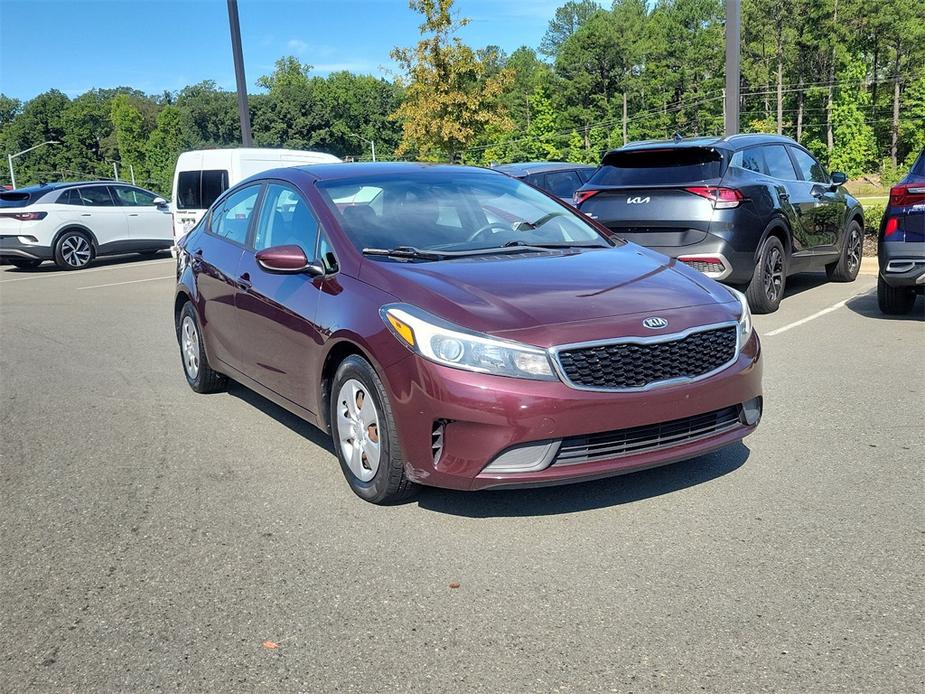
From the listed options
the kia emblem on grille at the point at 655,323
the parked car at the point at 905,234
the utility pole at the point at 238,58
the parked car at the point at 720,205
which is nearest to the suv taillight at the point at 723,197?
the parked car at the point at 720,205

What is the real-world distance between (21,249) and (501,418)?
1664 centimetres

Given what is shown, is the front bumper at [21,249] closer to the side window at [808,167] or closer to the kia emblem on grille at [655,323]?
the side window at [808,167]

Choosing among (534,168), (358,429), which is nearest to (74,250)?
(534,168)

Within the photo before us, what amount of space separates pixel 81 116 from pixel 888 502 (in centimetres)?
14424

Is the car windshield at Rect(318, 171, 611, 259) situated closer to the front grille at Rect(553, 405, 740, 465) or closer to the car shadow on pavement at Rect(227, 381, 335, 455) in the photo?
the car shadow on pavement at Rect(227, 381, 335, 455)

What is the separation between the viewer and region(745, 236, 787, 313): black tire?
9.08 meters

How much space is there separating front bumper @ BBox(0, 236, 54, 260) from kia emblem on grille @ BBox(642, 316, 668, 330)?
16575mm

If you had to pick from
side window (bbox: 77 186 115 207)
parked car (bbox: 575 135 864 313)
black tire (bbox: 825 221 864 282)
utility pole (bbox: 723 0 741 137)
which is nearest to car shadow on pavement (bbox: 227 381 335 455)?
parked car (bbox: 575 135 864 313)

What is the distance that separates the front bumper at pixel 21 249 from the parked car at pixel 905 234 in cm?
1525

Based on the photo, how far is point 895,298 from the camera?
8742 mm

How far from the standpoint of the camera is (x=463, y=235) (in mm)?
5031

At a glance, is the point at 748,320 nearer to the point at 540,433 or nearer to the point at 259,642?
the point at 540,433

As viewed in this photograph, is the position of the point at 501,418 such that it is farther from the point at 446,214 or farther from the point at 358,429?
the point at 446,214

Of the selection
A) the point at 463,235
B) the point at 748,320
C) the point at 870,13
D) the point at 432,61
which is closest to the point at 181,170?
the point at 463,235
